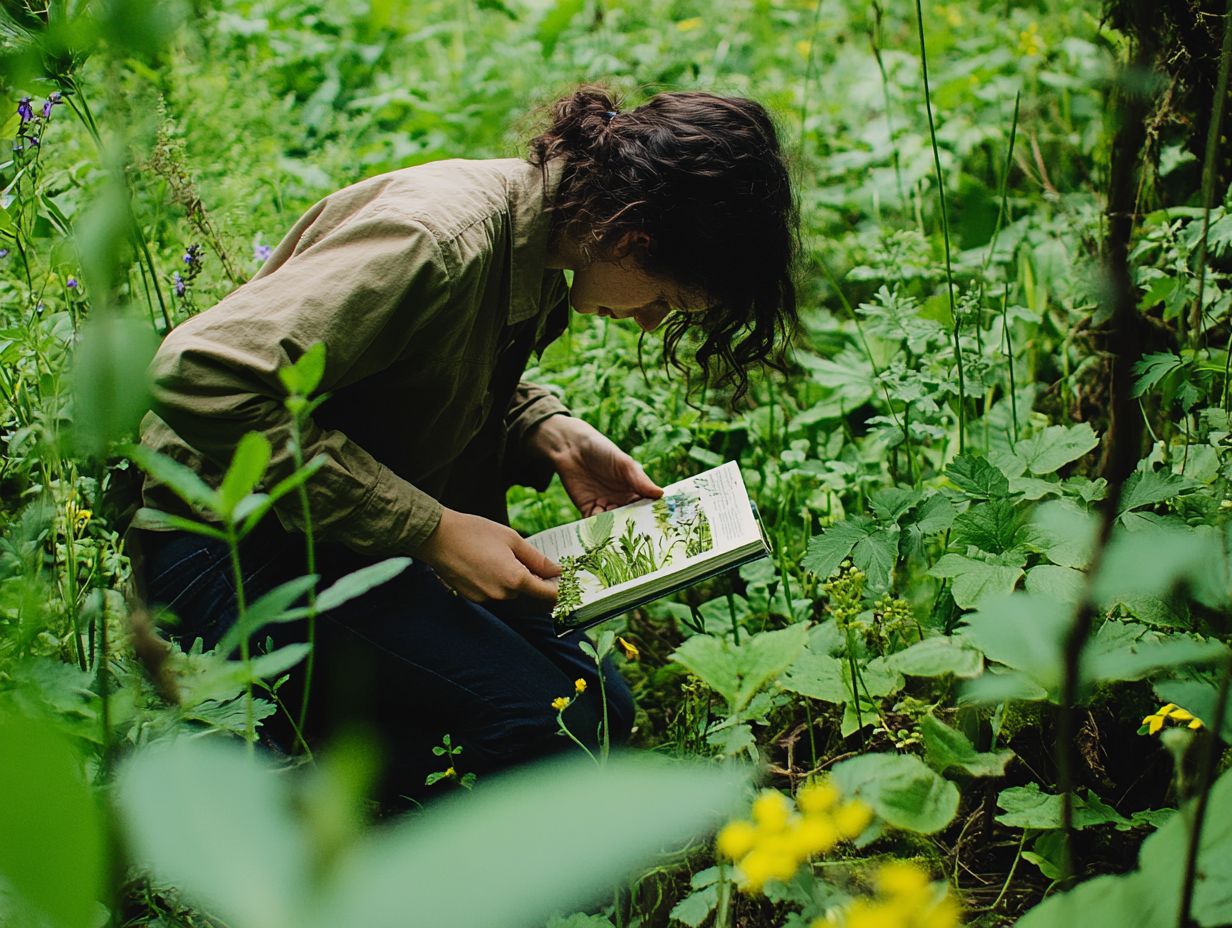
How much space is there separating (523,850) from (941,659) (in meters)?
0.91

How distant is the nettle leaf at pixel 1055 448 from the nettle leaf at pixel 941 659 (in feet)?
1.57

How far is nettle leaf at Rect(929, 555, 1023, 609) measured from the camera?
51.8 inches

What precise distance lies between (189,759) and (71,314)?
144 cm

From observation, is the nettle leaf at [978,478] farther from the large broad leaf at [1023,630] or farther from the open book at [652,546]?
the large broad leaf at [1023,630]

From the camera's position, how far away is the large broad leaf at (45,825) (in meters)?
0.31

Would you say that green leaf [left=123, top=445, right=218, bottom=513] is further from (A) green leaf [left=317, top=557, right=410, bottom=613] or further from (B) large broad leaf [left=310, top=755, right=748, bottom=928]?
(B) large broad leaf [left=310, top=755, right=748, bottom=928]

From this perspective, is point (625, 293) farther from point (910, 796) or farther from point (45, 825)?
point (45, 825)

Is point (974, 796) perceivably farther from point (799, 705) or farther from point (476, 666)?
point (476, 666)

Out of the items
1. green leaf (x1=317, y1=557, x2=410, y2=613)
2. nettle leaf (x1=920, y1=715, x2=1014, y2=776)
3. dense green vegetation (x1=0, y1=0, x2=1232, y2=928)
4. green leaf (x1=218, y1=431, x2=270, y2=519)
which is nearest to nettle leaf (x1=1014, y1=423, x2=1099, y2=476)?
dense green vegetation (x1=0, y1=0, x2=1232, y2=928)

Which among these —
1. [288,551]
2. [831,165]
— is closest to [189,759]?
[288,551]

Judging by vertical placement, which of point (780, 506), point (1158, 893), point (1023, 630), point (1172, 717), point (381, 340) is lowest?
point (780, 506)

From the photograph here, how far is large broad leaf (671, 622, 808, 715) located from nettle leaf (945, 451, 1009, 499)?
2.23 ft

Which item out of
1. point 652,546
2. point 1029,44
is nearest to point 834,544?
point 652,546

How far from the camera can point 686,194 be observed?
1525 millimetres
